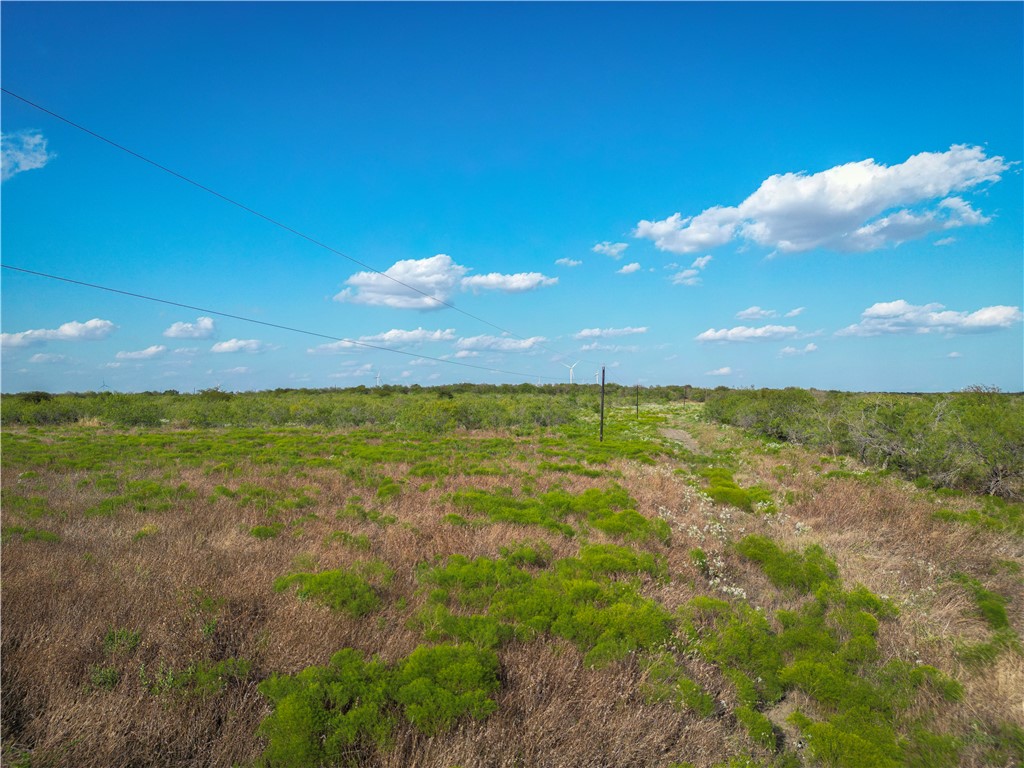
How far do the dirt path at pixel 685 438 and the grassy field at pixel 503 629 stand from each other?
14474 millimetres

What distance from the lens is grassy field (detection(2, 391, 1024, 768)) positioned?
4.09 metres

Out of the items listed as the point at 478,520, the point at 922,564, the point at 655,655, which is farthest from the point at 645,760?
the point at 922,564

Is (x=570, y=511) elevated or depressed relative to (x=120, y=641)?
depressed

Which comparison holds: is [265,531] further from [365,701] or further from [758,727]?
[758,727]

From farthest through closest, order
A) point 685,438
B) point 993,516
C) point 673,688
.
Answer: point 685,438 → point 993,516 → point 673,688

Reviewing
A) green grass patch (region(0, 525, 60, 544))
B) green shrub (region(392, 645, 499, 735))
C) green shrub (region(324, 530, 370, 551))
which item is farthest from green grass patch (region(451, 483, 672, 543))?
green grass patch (region(0, 525, 60, 544))

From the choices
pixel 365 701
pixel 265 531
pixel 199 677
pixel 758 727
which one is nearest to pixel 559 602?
pixel 758 727

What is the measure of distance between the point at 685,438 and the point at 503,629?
3198cm

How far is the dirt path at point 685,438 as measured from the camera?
27.9m

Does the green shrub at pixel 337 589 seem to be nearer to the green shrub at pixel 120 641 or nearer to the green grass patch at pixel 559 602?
the green grass patch at pixel 559 602

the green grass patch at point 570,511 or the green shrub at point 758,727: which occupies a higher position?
the green grass patch at point 570,511

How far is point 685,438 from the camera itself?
114ft

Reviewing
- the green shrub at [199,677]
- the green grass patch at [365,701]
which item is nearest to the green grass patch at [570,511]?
the green grass patch at [365,701]

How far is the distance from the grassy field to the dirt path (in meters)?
14.5
